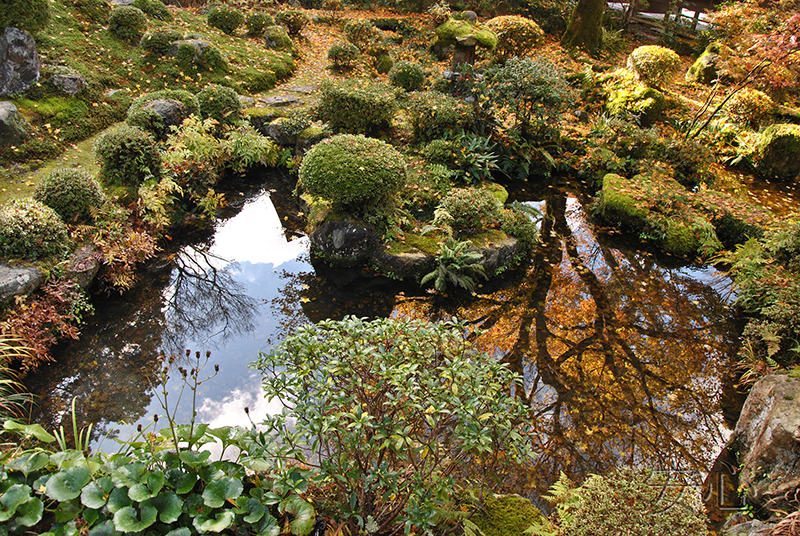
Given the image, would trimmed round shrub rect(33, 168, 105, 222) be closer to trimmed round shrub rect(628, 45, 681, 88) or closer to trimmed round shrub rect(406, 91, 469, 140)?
trimmed round shrub rect(406, 91, 469, 140)

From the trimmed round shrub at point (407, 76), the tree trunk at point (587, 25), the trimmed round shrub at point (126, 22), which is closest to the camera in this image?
the trimmed round shrub at point (126, 22)

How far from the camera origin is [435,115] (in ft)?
32.5

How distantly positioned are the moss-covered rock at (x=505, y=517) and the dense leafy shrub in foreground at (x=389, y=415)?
0.24 meters

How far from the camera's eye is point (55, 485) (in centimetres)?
251

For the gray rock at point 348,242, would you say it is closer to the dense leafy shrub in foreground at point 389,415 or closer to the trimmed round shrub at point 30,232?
the trimmed round shrub at point 30,232

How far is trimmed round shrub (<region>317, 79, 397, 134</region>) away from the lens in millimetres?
9750

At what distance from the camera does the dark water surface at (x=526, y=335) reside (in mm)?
4785

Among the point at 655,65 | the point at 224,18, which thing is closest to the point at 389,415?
the point at 655,65

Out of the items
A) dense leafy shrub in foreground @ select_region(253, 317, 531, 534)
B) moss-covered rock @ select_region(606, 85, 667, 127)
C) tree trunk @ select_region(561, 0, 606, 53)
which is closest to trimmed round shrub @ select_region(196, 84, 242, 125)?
dense leafy shrub in foreground @ select_region(253, 317, 531, 534)

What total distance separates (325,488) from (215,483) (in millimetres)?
1060

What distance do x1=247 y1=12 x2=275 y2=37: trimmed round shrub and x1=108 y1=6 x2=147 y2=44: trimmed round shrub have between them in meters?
3.99

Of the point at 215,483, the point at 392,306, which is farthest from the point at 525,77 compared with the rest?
the point at 215,483

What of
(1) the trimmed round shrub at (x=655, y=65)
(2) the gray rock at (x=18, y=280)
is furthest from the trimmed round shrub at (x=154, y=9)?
(1) the trimmed round shrub at (x=655, y=65)

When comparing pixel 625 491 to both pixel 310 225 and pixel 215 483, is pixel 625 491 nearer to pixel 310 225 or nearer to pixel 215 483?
pixel 215 483
